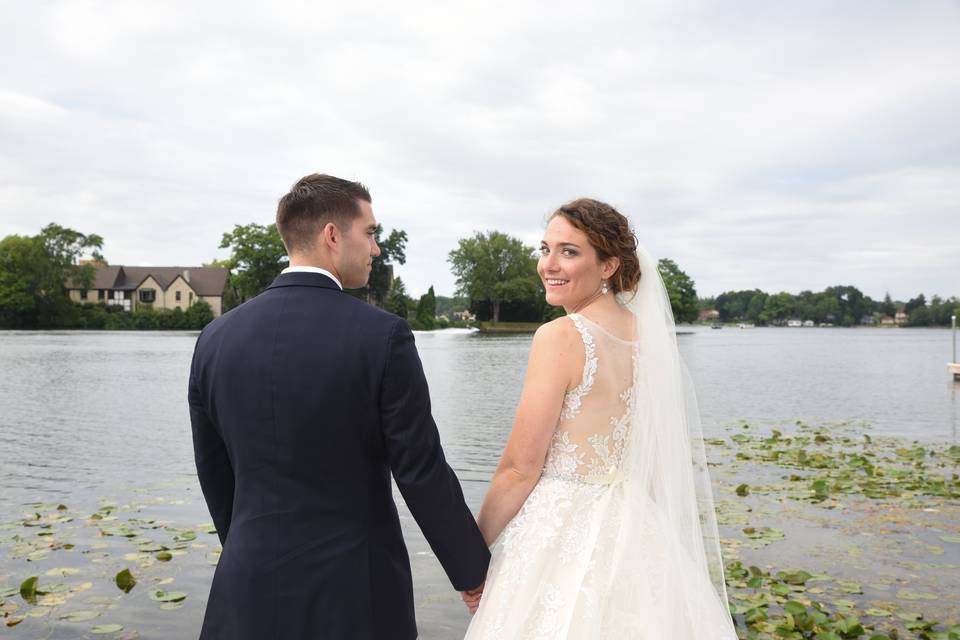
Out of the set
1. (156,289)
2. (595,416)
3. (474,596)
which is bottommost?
(474,596)

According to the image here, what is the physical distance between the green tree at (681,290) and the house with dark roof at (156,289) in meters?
73.0

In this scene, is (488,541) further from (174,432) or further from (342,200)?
(174,432)

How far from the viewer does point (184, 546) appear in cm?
777

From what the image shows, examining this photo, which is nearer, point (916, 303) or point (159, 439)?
point (159, 439)

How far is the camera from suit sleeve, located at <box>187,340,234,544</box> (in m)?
2.79

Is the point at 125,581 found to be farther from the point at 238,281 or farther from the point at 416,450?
the point at 238,281

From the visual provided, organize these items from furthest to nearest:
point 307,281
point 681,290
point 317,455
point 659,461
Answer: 1. point 681,290
2. point 659,461
3. point 307,281
4. point 317,455

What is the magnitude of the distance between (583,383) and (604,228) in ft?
2.18

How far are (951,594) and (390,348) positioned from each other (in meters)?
5.95

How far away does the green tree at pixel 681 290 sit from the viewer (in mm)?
134250

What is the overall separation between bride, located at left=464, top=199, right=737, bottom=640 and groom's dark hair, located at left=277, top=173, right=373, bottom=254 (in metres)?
0.96

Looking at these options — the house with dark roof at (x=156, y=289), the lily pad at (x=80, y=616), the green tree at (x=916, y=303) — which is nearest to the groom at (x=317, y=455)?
the lily pad at (x=80, y=616)

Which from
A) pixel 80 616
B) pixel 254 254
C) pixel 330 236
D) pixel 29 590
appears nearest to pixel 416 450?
pixel 330 236

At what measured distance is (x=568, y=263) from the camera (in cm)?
324
